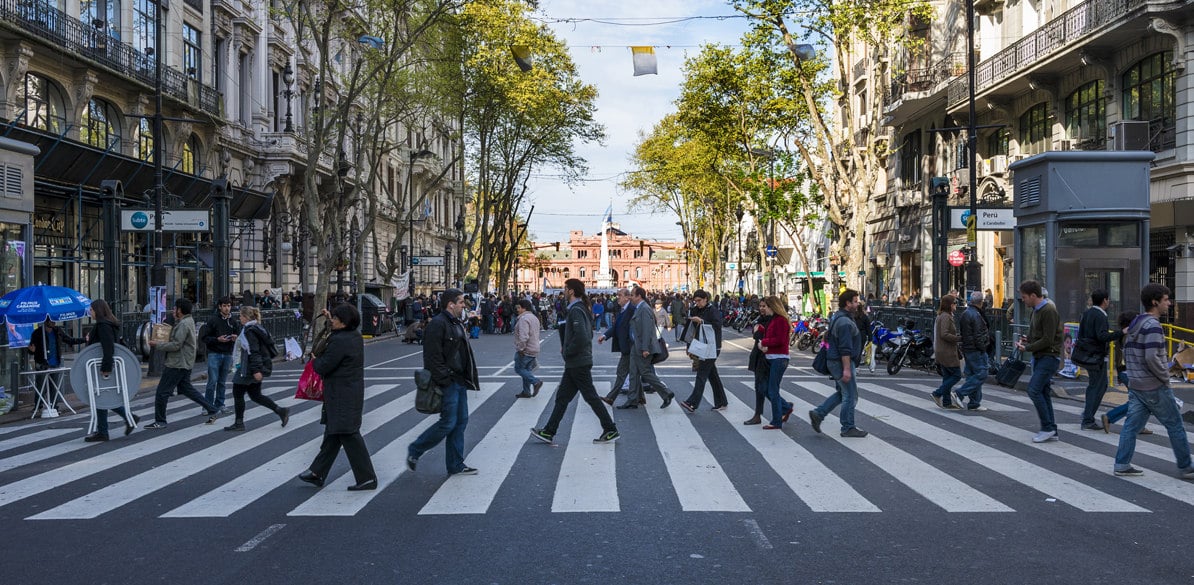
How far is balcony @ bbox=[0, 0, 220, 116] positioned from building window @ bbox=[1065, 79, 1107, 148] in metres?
24.9

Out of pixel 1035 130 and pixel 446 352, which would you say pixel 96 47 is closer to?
pixel 446 352

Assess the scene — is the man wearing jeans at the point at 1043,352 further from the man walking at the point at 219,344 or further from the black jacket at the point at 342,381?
the man walking at the point at 219,344

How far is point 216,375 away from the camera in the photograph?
1224cm

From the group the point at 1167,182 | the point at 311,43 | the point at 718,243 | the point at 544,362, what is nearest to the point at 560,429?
the point at 544,362

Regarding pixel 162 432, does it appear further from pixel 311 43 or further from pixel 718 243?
pixel 718 243

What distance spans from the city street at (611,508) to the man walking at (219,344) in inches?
18.3

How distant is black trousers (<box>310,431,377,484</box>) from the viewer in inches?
306

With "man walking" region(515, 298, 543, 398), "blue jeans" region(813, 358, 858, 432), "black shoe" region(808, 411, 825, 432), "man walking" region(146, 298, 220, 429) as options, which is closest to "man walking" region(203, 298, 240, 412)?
"man walking" region(146, 298, 220, 429)

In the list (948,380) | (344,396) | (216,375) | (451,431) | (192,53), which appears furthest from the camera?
(192,53)

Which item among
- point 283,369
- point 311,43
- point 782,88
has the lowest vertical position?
point 283,369

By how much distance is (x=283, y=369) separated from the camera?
21.7 metres

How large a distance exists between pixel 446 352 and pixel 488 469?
1.22 metres

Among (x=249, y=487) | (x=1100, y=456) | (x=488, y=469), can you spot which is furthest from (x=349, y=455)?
(x=1100, y=456)

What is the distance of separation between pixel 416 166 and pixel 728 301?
2186 cm
